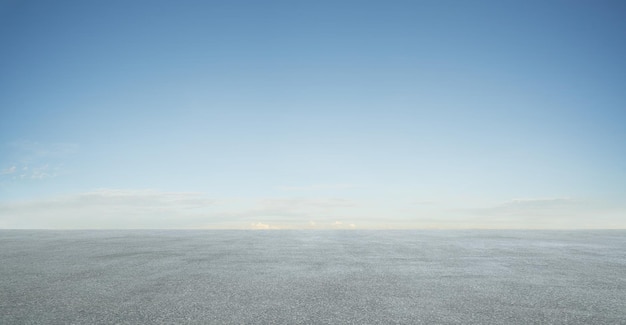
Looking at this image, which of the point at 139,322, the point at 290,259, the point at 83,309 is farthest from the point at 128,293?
the point at 290,259

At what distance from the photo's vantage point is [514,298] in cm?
529

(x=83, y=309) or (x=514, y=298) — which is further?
(x=514, y=298)

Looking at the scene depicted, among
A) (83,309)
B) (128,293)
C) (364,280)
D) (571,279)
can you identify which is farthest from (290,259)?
(571,279)

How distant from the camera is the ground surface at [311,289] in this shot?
4422 mm

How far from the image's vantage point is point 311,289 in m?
5.72

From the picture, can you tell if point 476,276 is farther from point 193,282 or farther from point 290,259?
point 193,282

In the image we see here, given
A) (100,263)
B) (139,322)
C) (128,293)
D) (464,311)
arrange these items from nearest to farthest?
(139,322) → (464,311) → (128,293) → (100,263)

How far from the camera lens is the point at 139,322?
165 inches

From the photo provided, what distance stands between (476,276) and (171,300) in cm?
551

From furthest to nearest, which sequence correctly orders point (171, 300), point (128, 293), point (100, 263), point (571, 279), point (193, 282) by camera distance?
point (100, 263)
point (571, 279)
point (193, 282)
point (128, 293)
point (171, 300)

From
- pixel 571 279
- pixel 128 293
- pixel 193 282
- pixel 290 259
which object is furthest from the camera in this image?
pixel 290 259

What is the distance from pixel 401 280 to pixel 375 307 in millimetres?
1888

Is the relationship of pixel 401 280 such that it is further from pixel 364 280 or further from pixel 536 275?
pixel 536 275

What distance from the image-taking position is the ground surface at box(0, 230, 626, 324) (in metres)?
4.42
